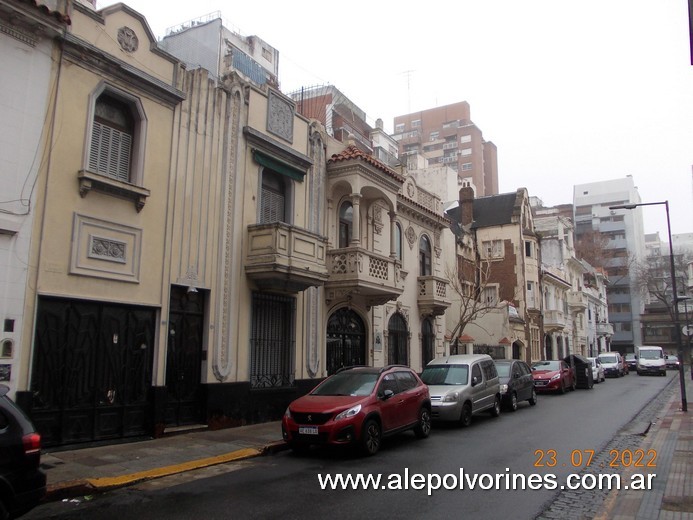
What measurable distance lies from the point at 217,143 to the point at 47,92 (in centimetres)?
440

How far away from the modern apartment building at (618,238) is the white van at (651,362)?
116 feet

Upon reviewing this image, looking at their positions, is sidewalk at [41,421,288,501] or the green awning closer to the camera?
sidewalk at [41,421,288,501]

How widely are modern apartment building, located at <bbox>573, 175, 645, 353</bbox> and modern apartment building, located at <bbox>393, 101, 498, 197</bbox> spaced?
1540cm

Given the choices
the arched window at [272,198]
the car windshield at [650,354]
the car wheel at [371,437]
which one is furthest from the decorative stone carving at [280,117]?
the car windshield at [650,354]

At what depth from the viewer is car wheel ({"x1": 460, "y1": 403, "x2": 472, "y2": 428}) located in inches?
569

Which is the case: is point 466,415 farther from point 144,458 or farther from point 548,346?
point 548,346

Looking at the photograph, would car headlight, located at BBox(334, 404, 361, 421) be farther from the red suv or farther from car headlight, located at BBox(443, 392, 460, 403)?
car headlight, located at BBox(443, 392, 460, 403)

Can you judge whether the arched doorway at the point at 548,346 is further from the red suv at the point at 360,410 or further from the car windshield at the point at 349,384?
the car windshield at the point at 349,384

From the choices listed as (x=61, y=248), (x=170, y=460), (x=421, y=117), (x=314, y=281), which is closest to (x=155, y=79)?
(x=61, y=248)

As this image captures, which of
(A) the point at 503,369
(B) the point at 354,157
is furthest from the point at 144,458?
(A) the point at 503,369

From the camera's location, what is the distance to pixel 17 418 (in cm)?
560

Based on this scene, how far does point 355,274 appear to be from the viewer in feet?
54.7

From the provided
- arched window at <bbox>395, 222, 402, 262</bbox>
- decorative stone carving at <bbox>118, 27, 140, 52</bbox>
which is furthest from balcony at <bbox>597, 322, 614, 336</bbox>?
decorative stone carving at <bbox>118, 27, 140, 52</bbox>

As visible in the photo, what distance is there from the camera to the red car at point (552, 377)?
81.4 ft
